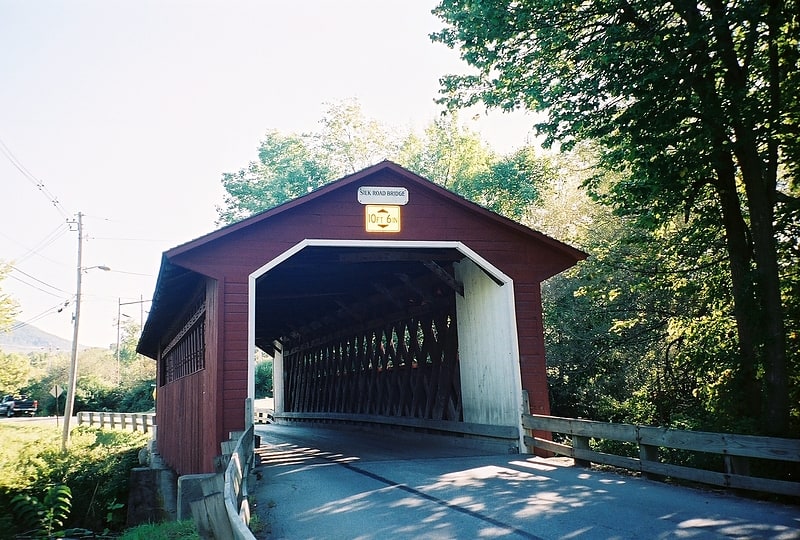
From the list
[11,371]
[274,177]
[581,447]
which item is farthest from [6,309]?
[581,447]

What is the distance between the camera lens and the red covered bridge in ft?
30.3

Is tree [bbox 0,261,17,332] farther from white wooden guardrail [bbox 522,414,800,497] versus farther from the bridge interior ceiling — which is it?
white wooden guardrail [bbox 522,414,800,497]

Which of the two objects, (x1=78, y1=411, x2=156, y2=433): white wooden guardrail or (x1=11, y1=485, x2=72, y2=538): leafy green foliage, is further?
(x1=78, y1=411, x2=156, y2=433): white wooden guardrail

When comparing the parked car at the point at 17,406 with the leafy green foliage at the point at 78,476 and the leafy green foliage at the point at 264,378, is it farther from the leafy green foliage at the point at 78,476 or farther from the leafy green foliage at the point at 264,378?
the leafy green foliage at the point at 78,476

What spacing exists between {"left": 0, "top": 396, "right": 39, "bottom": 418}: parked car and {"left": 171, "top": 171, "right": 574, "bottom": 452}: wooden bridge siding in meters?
43.4

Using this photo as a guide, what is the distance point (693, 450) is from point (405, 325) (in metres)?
8.91

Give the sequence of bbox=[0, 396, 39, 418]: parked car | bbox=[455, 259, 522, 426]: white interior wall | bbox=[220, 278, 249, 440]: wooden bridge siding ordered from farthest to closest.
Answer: bbox=[0, 396, 39, 418]: parked car
bbox=[455, 259, 522, 426]: white interior wall
bbox=[220, 278, 249, 440]: wooden bridge siding

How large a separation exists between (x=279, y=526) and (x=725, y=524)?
3.34m

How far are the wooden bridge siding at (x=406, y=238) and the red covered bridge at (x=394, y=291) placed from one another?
15 millimetres

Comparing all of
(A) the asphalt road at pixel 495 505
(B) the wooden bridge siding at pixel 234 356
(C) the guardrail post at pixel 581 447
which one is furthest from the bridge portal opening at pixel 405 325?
(A) the asphalt road at pixel 495 505

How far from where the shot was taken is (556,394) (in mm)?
17109

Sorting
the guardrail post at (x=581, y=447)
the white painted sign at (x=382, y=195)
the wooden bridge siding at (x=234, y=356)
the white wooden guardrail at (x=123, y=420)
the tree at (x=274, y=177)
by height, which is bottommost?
the guardrail post at (x=581, y=447)

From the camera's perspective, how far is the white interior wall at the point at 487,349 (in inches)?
402

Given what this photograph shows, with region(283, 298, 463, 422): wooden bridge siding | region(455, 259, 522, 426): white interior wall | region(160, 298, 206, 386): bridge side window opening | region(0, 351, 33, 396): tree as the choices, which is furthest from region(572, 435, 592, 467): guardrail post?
region(0, 351, 33, 396): tree
